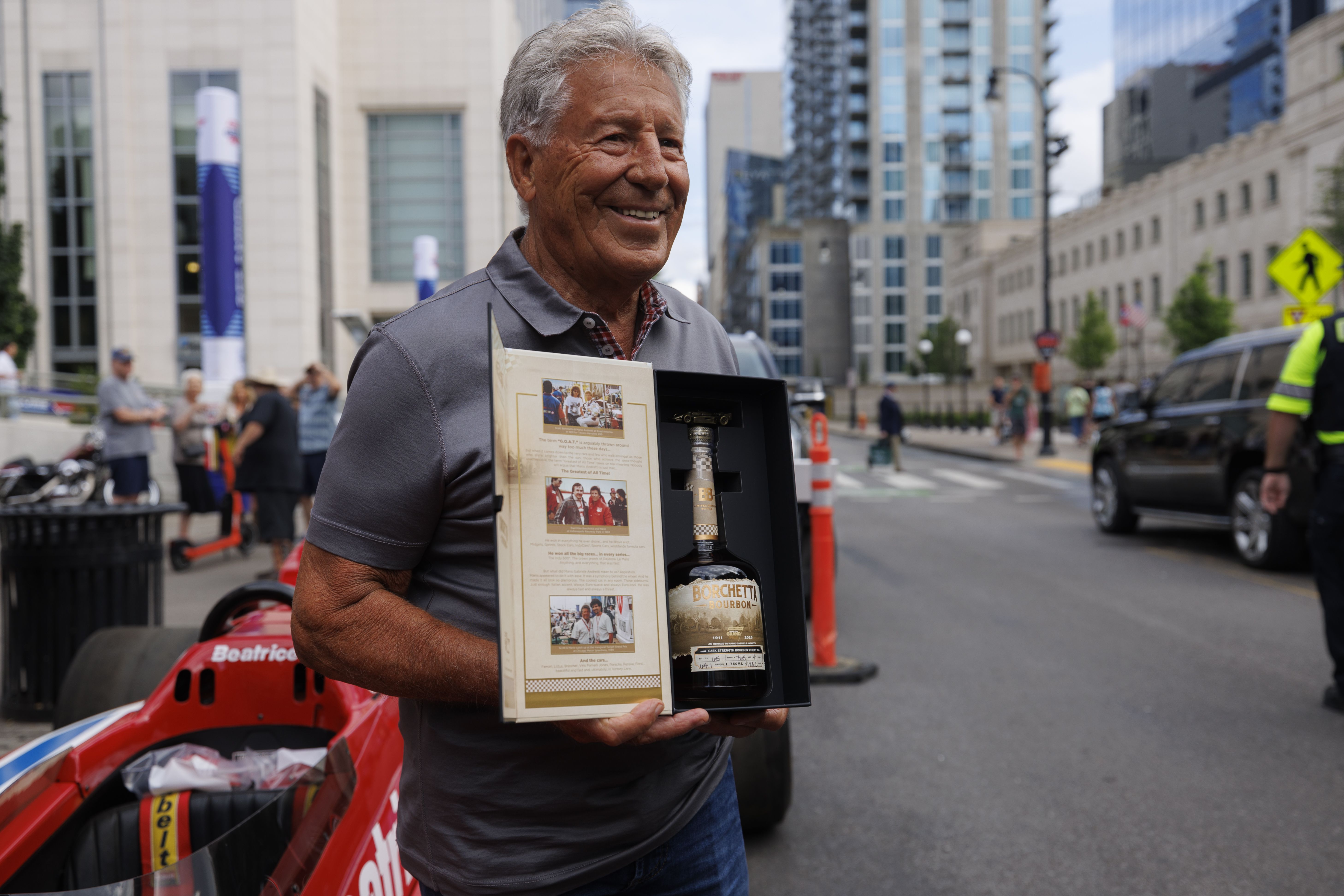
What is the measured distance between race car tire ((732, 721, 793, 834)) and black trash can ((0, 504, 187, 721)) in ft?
10.4

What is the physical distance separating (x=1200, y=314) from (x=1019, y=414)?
22.3m

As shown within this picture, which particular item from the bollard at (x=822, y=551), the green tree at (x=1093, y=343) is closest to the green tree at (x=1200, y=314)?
the green tree at (x=1093, y=343)

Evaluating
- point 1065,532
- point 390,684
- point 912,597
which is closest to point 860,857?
point 390,684

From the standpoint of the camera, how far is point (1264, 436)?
31.3ft

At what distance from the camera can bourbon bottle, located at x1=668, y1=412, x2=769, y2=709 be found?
140 cm

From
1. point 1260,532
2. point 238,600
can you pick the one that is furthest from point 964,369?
point 238,600

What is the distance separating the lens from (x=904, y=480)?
20.6m

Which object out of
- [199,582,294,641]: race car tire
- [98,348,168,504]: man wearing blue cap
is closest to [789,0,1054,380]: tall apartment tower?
[98,348,168,504]: man wearing blue cap

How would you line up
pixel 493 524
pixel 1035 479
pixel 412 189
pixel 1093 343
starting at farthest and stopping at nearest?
pixel 1093 343, pixel 412 189, pixel 1035 479, pixel 493 524

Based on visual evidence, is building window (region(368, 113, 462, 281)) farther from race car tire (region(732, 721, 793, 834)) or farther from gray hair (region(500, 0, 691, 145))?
gray hair (region(500, 0, 691, 145))

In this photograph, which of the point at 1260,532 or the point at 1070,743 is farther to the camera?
the point at 1260,532

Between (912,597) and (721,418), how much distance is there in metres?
7.50

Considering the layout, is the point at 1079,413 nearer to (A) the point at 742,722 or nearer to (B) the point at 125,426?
(B) the point at 125,426

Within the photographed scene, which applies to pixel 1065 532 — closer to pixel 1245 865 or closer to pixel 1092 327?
pixel 1245 865
